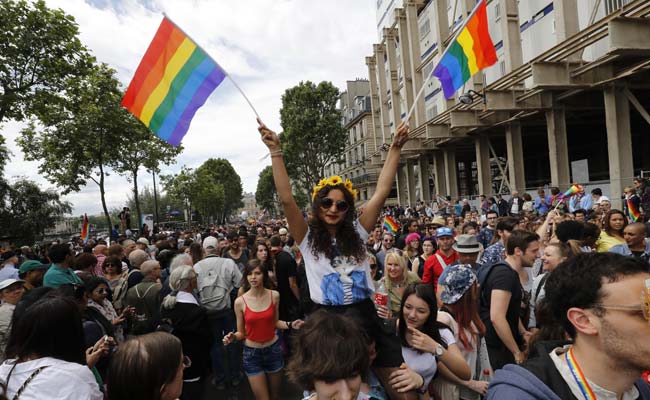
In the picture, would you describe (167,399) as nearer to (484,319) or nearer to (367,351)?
(367,351)

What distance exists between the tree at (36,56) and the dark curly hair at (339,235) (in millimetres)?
8870

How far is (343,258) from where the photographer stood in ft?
6.98

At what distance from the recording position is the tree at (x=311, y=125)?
33.3m

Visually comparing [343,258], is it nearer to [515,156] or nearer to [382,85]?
[515,156]

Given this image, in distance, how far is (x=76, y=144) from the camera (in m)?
15.2

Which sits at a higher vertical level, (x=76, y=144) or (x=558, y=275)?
(x=76, y=144)

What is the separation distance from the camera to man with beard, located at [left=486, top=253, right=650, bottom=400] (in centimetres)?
130

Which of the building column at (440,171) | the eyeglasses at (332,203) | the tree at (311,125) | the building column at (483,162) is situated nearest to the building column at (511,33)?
the building column at (483,162)

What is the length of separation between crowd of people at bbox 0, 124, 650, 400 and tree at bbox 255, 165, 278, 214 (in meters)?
68.7

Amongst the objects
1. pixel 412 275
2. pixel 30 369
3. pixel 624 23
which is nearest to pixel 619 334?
pixel 30 369

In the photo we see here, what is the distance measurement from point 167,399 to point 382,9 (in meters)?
39.7

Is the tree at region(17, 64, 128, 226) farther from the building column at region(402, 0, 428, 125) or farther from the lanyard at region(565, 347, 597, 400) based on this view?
the building column at region(402, 0, 428, 125)

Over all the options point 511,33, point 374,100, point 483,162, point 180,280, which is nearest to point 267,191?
point 374,100

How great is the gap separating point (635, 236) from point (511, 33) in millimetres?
15391
